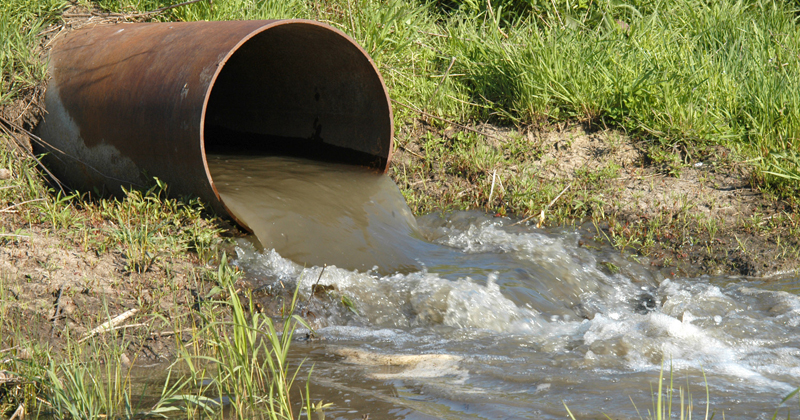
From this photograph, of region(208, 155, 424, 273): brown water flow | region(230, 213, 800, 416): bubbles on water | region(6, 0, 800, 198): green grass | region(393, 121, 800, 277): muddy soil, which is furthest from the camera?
region(6, 0, 800, 198): green grass

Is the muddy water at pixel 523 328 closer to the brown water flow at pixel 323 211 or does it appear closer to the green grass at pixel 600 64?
the brown water flow at pixel 323 211

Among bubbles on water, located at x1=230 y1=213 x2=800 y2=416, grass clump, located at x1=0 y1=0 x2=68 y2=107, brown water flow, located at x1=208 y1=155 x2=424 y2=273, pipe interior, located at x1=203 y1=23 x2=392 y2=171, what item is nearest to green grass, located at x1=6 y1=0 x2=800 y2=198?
grass clump, located at x1=0 y1=0 x2=68 y2=107

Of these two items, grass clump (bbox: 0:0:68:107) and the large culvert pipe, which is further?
grass clump (bbox: 0:0:68:107)

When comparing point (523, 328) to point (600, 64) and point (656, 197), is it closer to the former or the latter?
point (656, 197)

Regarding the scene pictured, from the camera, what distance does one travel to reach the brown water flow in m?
3.72

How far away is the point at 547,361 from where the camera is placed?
2.64 metres

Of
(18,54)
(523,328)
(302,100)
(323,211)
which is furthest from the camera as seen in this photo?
(302,100)

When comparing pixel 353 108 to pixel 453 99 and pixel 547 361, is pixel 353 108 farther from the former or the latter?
pixel 547 361

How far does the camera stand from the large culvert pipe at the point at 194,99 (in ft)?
11.8

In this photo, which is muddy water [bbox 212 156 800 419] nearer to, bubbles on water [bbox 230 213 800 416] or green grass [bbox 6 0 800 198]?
bubbles on water [bbox 230 213 800 416]

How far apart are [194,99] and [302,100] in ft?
5.26

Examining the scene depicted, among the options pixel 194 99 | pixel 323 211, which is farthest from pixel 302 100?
pixel 194 99

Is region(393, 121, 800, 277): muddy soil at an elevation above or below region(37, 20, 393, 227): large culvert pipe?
below

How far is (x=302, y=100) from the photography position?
5035 millimetres
